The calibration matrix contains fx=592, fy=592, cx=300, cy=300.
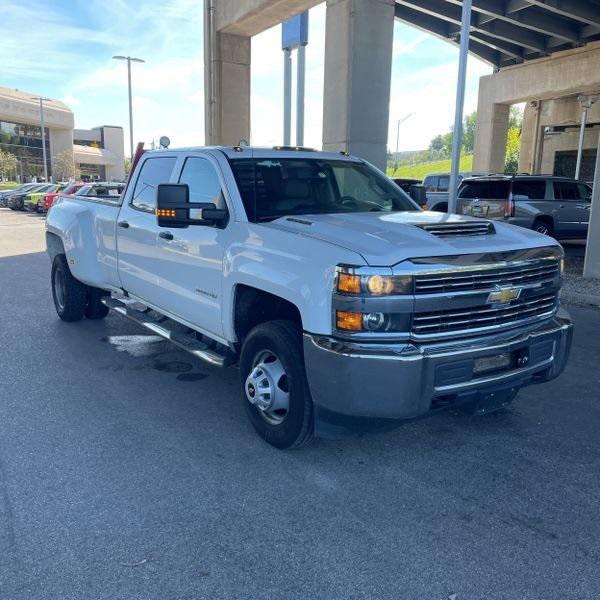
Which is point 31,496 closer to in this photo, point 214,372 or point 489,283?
point 214,372

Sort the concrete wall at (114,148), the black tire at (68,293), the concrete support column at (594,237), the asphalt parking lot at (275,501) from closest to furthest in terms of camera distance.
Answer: the asphalt parking lot at (275,501)
the black tire at (68,293)
the concrete support column at (594,237)
the concrete wall at (114,148)

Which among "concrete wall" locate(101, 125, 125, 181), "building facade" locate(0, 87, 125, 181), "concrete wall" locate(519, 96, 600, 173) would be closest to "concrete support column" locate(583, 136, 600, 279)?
"concrete wall" locate(519, 96, 600, 173)

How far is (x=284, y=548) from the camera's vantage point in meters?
2.97

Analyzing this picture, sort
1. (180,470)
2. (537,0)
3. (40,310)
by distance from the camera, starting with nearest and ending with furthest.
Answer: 1. (180,470)
2. (40,310)
3. (537,0)

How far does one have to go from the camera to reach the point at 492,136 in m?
32.6

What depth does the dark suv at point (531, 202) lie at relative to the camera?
14500mm

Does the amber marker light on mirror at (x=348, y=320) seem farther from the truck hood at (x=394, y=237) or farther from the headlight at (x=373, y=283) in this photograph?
the truck hood at (x=394, y=237)

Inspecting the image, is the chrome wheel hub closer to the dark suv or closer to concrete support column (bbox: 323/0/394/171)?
concrete support column (bbox: 323/0/394/171)

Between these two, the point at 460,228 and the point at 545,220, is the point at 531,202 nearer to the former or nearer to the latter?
the point at 545,220

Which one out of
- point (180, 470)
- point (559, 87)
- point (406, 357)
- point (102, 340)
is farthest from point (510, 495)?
point (559, 87)

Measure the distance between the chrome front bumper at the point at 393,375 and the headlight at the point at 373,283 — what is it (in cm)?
30

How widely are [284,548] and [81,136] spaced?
94.6m

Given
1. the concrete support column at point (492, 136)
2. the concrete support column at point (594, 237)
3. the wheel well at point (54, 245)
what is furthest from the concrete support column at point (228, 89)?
the concrete support column at point (492, 136)

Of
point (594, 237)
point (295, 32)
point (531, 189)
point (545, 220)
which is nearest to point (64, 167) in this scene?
point (295, 32)
